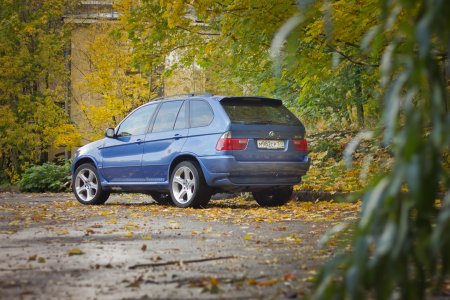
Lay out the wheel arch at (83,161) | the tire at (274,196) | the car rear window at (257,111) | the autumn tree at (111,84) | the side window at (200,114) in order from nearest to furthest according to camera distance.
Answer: the car rear window at (257,111), the side window at (200,114), the tire at (274,196), the wheel arch at (83,161), the autumn tree at (111,84)

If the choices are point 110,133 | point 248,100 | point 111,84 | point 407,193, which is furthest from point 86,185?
point 407,193

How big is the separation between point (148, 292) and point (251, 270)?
1151 millimetres

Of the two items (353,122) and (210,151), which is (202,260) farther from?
(353,122)

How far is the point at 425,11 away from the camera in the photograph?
270cm

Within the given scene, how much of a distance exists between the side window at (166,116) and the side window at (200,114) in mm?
420

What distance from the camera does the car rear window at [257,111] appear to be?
1339 centimetres

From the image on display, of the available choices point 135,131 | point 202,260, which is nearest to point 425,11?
point 202,260

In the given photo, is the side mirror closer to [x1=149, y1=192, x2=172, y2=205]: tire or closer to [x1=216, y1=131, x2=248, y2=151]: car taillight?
[x1=149, y1=192, x2=172, y2=205]: tire

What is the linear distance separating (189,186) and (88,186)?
2989mm

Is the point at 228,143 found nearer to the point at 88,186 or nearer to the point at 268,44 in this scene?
the point at 268,44

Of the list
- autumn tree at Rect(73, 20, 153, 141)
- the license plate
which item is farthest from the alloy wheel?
autumn tree at Rect(73, 20, 153, 141)

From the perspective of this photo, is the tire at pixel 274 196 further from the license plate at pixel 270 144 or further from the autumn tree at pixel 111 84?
the autumn tree at pixel 111 84

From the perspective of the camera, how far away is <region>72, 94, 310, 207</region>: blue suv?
13016 millimetres

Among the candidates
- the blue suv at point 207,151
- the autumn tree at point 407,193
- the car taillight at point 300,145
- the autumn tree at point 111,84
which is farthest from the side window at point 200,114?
the autumn tree at point 111,84
